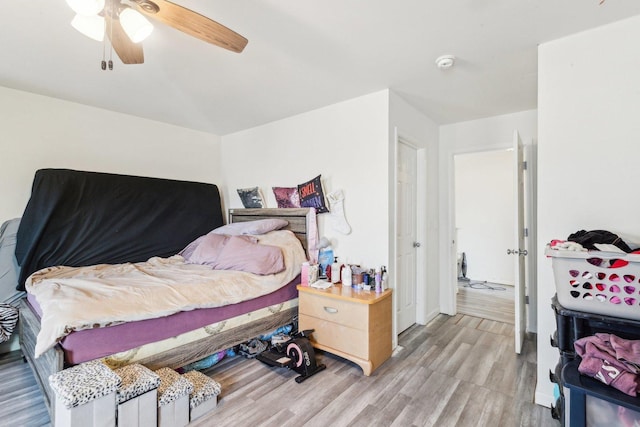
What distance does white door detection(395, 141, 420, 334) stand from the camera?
123 inches

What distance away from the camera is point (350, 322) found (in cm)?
243

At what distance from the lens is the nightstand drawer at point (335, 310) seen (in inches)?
93.4

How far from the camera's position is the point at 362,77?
253 centimetres

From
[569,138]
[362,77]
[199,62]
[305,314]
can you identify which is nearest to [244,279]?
[305,314]

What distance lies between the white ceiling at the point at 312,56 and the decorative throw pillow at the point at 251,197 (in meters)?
1.00

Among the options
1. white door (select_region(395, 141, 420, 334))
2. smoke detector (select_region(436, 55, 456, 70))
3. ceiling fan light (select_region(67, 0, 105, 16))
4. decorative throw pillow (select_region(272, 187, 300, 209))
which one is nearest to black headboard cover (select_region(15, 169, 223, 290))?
decorative throw pillow (select_region(272, 187, 300, 209))

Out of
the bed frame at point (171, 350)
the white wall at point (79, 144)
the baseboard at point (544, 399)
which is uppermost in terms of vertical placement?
the white wall at point (79, 144)

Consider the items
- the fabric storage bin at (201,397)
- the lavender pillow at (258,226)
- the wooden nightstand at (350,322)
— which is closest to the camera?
the fabric storage bin at (201,397)

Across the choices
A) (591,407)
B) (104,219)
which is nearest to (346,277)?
(591,407)

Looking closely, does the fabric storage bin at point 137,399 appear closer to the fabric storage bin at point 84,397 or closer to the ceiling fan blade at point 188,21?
the fabric storage bin at point 84,397

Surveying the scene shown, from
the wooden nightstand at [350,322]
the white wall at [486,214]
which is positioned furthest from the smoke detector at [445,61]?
the white wall at [486,214]

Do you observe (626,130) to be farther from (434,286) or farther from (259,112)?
(259,112)

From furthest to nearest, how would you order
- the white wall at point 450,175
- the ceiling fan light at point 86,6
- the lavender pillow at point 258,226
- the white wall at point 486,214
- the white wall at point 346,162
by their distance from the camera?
the white wall at point 486,214, the white wall at point 450,175, the lavender pillow at point 258,226, the white wall at point 346,162, the ceiling fan light at point 86,6

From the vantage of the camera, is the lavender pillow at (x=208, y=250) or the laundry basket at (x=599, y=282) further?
the lavender pillow at (x=208, y=250)
